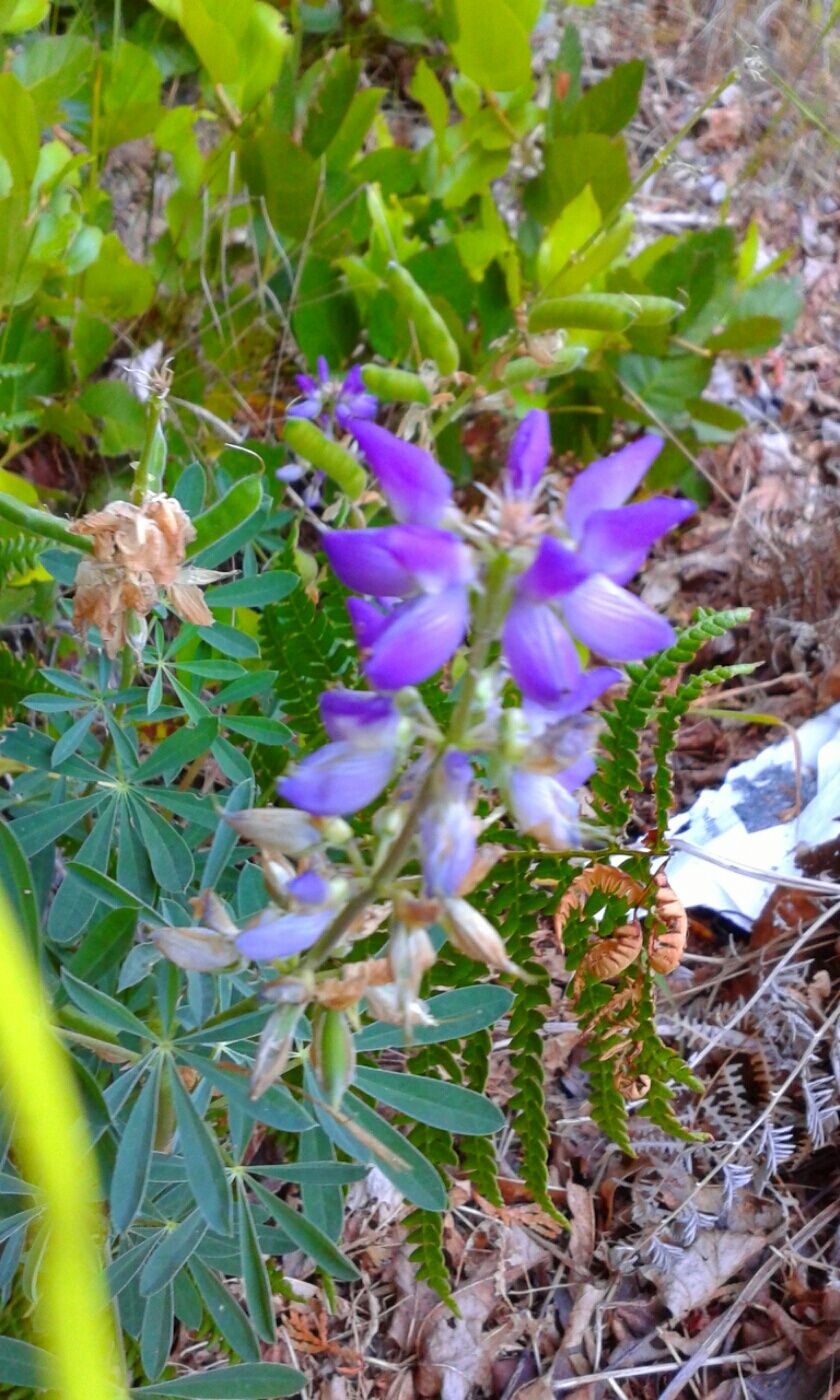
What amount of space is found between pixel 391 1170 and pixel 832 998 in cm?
96

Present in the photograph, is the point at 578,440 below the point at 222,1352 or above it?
above

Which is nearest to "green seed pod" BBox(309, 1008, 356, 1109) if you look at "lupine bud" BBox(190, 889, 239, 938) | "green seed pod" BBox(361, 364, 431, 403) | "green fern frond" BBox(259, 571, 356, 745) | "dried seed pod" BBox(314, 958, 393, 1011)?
"dried seed pod" BBox(314, 958, 393, 1011)

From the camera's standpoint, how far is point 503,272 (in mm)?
2631

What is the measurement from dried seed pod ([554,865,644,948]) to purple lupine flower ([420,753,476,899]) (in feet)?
2.40

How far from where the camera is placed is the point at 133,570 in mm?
1375

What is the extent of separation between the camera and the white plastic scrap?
2.05 meters

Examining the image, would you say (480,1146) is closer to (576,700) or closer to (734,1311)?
(734,1311)

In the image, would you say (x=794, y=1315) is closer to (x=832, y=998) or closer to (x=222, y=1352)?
(x=832, y=998)

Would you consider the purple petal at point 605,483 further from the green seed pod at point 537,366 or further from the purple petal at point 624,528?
the green seed pod at point 537,366

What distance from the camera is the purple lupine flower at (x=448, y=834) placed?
2.81ft

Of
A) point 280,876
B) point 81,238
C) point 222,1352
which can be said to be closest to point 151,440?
point 280,876

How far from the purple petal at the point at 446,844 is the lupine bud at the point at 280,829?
0.43 feet

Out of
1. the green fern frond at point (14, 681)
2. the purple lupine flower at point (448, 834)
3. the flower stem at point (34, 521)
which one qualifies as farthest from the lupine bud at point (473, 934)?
the green fern frond at point (14, 681)

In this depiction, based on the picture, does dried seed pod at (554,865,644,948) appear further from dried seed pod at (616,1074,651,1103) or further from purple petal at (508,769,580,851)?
purple petal at (508,769,580,851)
